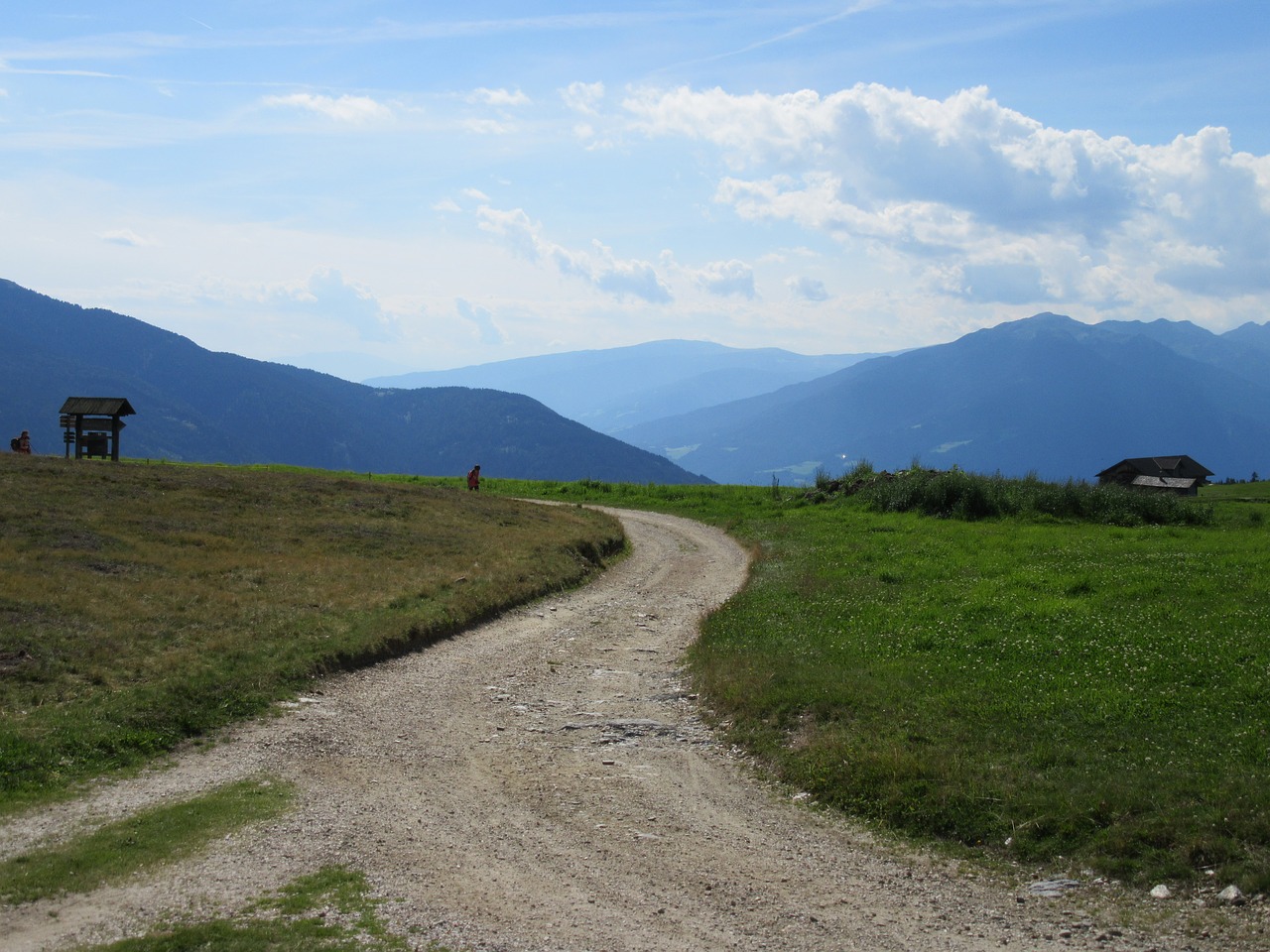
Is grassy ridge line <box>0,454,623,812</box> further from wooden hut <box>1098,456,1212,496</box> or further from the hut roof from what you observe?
wooden hut <box>1098,456,1212,496</box>

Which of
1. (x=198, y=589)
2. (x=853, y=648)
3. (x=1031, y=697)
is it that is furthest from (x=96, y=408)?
(x=1031, y=697)

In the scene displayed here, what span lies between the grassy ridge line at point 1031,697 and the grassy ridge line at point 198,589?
25.0 feet

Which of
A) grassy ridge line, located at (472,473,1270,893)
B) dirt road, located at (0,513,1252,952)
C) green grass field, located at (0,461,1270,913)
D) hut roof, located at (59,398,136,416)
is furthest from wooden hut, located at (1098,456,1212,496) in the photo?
hut roof, located at (59,398,136,416)

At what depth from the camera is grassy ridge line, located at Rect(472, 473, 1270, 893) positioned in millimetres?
9641

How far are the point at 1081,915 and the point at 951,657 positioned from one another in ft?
25.8

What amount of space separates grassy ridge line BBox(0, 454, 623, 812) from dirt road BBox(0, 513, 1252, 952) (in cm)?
121

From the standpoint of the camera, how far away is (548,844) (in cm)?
1016

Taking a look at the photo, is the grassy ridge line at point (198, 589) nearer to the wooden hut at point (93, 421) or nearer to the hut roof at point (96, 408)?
the hut roof at point (96, 408)

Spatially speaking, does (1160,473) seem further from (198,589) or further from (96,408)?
(96,408)

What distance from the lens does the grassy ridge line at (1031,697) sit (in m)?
9.64

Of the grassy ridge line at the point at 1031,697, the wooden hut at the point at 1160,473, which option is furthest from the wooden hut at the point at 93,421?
the wooden hut at the point at 1160,473

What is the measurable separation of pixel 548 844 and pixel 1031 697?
748 cm

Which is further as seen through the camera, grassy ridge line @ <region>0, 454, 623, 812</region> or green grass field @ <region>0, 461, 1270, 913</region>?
grassy ridge line @ <region>0, 454, 623, 812</region>

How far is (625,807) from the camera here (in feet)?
37.6
